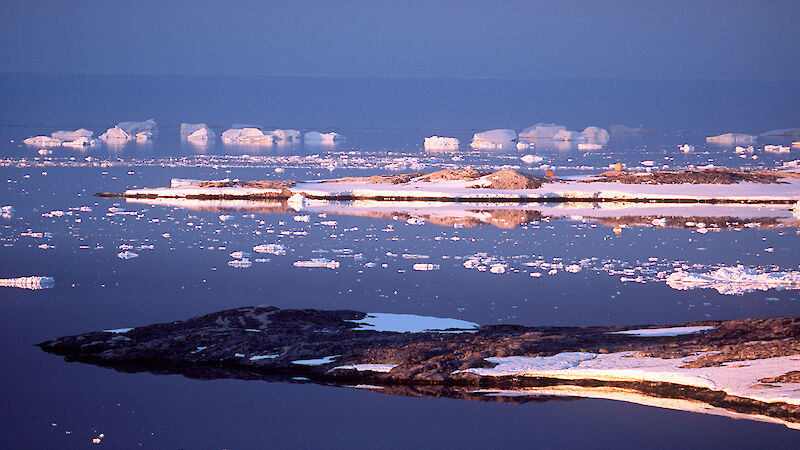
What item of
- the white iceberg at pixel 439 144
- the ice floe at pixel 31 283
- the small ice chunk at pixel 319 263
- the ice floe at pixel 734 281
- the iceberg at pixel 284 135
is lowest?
the ice floe at pixel 734 281

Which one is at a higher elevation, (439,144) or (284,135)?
(284,135)

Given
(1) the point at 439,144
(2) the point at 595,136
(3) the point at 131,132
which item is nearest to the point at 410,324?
(1) the point at 439,144

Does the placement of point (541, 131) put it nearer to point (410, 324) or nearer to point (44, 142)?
point (44, 142)

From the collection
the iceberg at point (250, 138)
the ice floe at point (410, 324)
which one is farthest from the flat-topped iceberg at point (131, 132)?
the ice floe at point (410, 324)

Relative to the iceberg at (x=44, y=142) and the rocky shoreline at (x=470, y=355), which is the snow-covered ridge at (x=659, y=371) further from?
the iceberg at (x=44, y=142)

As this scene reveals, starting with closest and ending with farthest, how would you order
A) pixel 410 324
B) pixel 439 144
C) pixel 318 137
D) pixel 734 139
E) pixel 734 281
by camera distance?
pixel 410 324
pixel 734 281
pixel 439 144
pixel 318 137
pixel 734 139

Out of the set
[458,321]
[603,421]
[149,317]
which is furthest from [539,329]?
[149,317]

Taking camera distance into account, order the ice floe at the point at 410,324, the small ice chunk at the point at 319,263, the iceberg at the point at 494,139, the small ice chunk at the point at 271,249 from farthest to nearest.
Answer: the iceberg at the point at 494,139, the small ice chunk at the point at 271,249, the small ice chunk at the point at 319,263, the ice floe at the point at 410,324
